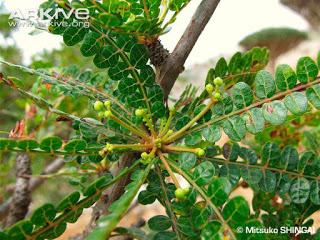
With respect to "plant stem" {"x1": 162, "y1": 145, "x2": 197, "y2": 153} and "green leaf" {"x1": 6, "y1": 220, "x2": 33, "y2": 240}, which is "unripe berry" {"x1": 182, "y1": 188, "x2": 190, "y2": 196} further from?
"green leaf" {"x1": 6, "y1": 220, "x2": 33, "y2": 240}

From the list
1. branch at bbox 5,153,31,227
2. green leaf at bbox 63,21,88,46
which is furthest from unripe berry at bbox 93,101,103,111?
branch at bbox 5,153,31,227

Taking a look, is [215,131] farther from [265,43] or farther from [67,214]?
[265,43]

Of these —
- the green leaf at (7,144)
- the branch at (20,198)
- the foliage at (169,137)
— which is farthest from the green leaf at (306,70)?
the branch at (20,198)

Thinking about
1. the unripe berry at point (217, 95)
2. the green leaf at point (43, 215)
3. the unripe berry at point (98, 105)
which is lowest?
the green leaf at point (43, 215)

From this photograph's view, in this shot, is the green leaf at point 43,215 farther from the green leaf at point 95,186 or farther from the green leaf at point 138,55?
the green leaf at point 138,55

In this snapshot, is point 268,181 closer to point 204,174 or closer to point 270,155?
point 270,155

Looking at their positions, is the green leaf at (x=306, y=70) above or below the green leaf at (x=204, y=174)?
above

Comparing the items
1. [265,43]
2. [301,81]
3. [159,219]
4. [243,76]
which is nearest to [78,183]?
[159,219]
